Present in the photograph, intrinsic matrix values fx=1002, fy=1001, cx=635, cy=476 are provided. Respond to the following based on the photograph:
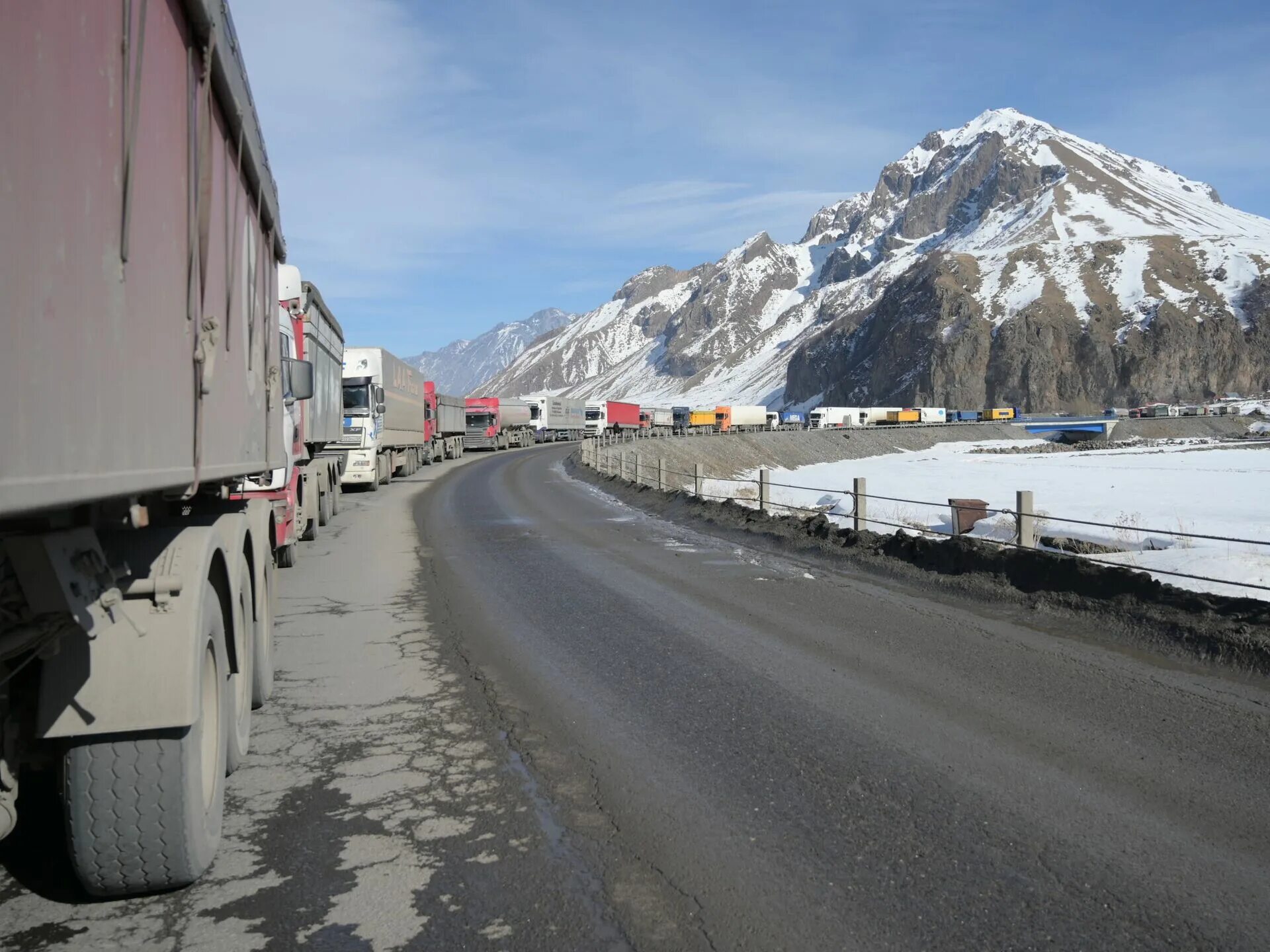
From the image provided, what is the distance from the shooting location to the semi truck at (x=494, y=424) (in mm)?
67938

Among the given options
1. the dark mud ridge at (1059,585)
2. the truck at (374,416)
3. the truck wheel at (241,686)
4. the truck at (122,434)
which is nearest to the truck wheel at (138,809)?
the truck at (122,434)

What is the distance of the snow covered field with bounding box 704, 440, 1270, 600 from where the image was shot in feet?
45.2

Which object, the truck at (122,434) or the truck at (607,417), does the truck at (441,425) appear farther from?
the truck at (122,434)

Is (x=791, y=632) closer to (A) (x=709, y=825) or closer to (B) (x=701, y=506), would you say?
(A) (x=709, y=825)

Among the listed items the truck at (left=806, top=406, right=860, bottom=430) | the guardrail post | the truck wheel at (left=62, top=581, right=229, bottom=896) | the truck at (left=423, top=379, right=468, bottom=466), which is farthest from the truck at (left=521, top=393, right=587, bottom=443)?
the truck wheel at (left=62, top=581, right=229, bottom=896)

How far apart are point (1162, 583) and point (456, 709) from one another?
291 inches

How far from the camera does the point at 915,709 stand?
22.9ft

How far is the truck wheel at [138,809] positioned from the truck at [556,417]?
77.7 metres

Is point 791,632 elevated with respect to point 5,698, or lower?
lower

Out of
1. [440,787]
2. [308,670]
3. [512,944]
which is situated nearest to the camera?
[512,944]

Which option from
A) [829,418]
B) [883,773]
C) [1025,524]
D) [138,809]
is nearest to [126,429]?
A: [138,809]

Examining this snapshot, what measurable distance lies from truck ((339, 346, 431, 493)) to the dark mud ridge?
11.8m

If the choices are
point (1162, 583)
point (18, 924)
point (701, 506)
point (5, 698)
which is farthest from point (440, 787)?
point (701, 506)

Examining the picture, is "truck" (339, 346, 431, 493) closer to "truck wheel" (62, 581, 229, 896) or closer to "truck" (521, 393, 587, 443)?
"truck wheel" (62, 581, 229, 896)
